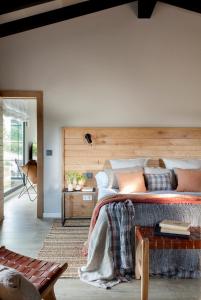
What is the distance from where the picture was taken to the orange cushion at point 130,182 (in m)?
3.96

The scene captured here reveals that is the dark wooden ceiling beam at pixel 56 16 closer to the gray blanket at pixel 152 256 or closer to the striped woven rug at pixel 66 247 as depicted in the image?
the striped woven rug at pixel 66 247

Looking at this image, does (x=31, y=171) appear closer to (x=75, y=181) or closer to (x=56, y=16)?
(x=75, y=181)

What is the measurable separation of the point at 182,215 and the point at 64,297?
1.32 m

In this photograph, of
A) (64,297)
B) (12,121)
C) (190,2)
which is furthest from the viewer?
(12,121)

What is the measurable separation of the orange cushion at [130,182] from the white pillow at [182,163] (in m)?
0.74

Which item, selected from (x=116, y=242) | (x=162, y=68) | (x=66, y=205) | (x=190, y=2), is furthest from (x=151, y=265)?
(x=190, y=2)

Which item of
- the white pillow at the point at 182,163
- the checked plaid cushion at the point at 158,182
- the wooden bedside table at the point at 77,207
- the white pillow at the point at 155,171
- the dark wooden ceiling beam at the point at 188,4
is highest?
the dark wooden ceiling beam at the point at 188,4

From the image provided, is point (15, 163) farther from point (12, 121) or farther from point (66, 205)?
point (66, 205)

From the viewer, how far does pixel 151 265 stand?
9.07 ft

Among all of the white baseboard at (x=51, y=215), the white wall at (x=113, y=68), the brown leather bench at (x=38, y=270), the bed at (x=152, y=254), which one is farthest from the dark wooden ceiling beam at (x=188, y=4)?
the brown leather bench at (x=38, y=270)

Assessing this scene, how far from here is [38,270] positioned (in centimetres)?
193

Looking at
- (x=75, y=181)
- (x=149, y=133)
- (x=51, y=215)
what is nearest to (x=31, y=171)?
(x=51, y=215)

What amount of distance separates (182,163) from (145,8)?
252 centimetres

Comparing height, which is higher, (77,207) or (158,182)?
(158,182)
